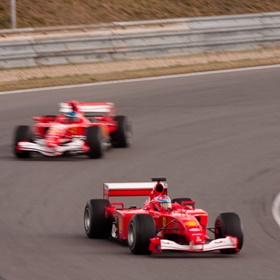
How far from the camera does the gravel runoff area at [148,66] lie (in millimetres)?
23094

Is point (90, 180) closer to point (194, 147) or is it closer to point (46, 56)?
point (194, 147)

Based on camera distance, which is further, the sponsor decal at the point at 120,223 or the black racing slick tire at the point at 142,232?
the sponsor decal at the point at 120,223

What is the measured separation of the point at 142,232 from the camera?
941 cm

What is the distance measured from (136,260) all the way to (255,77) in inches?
580

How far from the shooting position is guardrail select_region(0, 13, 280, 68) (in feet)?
76.4

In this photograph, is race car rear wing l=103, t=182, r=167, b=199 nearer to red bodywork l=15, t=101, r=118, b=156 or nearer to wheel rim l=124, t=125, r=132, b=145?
red bodywork l=15, t=101, r=118, b=156

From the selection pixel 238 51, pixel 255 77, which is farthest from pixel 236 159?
pixel 238 51

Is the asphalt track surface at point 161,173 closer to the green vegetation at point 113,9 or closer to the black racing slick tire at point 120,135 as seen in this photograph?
the black racing slick tire at point 120,135

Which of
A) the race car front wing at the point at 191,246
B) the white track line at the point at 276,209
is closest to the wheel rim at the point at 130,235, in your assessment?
the race car front wing at the point at 191,246

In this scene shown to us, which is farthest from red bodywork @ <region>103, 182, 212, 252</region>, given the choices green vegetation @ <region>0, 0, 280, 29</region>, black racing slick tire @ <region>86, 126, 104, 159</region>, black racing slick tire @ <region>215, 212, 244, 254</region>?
green vegetation @ <region>0, 0, 280, 29</region>

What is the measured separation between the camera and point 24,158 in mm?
15656

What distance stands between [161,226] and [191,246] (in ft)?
1.88

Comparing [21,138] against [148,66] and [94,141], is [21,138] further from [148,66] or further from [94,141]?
[148,66]

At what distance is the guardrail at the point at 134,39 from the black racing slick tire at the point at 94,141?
7.90 meters
